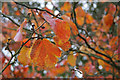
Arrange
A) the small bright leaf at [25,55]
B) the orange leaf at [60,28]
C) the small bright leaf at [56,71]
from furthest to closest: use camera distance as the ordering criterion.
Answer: the small bright leaf at [56,71] < the small bright leaf at [25,55] < the orange leaf at [60,28]

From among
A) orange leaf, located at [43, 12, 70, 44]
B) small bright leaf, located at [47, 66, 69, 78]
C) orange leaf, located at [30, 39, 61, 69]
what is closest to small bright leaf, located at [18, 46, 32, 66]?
orange leaf, located at [30, 39, 61, 69]

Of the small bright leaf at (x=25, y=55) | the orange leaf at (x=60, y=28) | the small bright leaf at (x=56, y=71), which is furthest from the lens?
the small bright leaf at (x=56, y=71)

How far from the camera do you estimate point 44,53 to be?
508 mm

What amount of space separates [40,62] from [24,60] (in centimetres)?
14

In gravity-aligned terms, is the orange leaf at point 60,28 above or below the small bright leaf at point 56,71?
below

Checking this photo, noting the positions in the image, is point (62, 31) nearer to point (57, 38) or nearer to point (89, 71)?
point (57, 38)

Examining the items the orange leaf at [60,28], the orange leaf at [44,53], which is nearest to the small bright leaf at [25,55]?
the orange leaf at [44,53]

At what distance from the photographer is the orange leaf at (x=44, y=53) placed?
1.63 feet

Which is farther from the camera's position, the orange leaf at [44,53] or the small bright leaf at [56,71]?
the small bright leaf at [56,71]

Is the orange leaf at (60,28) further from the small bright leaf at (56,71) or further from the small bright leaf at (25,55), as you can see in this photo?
the small bright leaf at (56,71)

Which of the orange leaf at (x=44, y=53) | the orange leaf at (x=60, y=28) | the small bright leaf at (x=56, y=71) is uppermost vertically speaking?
the small bright leaf at (x=56, y=71)

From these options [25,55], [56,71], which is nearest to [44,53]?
[25,55]

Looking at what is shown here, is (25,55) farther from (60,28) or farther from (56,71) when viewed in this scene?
(56,71)

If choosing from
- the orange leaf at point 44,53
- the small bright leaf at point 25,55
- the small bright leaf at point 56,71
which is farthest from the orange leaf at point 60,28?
the small bright leaf at point 56,71
